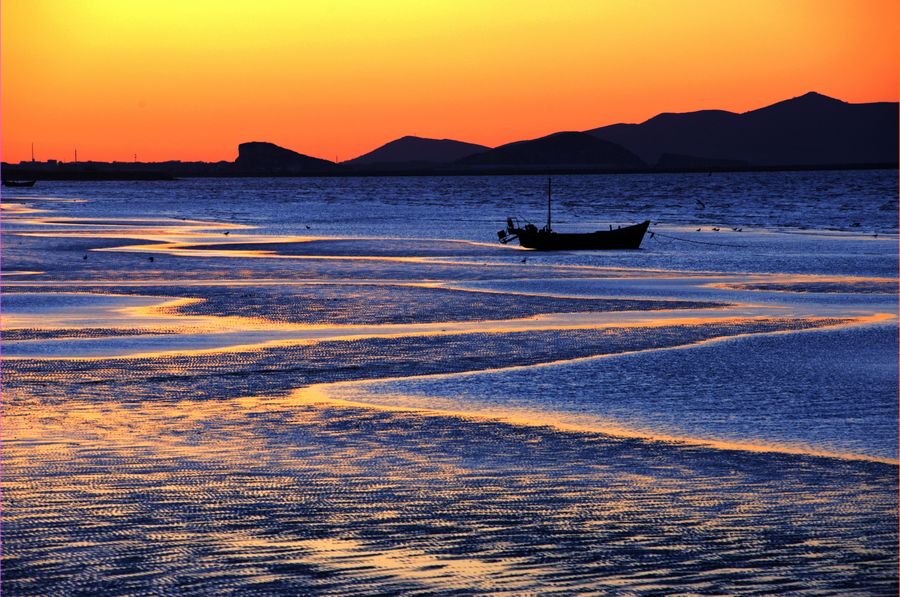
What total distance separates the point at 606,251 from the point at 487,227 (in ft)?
74.8

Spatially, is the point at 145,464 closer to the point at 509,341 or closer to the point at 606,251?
the point at 509,341

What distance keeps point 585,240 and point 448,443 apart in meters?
38.8

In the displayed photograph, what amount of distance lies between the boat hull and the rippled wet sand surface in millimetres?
21621

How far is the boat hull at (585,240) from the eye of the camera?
50250 mm

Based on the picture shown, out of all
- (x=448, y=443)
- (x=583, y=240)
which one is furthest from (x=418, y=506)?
(x=583, y=240)

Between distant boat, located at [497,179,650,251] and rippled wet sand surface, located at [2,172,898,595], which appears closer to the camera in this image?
rippled wet sand surface, located at [2,172,898,595]

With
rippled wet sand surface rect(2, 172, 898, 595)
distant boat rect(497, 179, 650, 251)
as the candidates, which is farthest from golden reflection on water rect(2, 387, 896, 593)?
distant boat rect(497, 179, 650, 251)

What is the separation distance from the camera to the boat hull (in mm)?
50250

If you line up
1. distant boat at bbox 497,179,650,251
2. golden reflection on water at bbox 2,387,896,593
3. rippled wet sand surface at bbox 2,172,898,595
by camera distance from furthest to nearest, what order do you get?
distant boat at bbox 497,179,650,251 < rippled wet sand surface at bbox 2,172,898,595 < golden reflection on water at bbox 2,387,896,593

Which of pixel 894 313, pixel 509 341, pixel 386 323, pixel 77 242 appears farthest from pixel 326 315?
pixel 77 242

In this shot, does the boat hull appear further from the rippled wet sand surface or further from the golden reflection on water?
the golden reflection on water

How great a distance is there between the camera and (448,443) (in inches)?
469

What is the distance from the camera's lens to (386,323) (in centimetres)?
2267

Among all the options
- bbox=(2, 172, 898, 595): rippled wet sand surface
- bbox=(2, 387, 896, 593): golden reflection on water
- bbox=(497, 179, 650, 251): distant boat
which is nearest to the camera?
bbox=(2, 387, 896, 593): golden reflection on water
